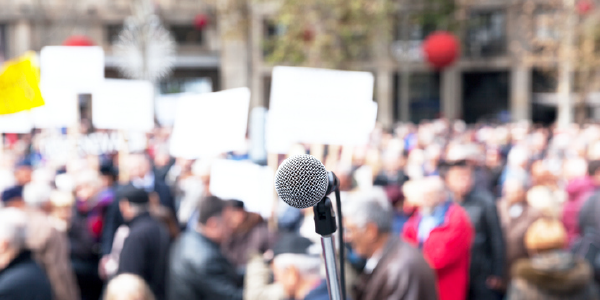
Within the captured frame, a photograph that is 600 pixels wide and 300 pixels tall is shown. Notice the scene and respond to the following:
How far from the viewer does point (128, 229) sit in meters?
4.78

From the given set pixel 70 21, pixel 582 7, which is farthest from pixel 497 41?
pixel 70 21

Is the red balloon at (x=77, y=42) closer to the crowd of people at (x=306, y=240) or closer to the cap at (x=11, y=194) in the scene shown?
the crowd of people at (x=306, y=240)

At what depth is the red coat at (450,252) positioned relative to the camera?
13.7 feet

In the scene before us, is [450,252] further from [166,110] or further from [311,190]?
[166,110]

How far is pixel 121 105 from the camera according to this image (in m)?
8.29

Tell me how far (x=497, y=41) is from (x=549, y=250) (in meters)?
28.5

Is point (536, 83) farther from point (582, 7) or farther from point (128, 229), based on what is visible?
point (128, 229)

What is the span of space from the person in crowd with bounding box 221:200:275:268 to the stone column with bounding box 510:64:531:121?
1063 inches

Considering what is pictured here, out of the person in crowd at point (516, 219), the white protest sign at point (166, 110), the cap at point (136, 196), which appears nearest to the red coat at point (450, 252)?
the person in crowd at point (516, 219)

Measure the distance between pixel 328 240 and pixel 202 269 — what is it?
8.57 feet

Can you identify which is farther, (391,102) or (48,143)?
(391,102)

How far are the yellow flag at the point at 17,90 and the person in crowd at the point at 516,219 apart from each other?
4242 millimetres

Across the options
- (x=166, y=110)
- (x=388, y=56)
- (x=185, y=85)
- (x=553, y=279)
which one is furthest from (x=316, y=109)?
(x=388, y=56)

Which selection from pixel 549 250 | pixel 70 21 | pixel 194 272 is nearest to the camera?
pixel 549 250
